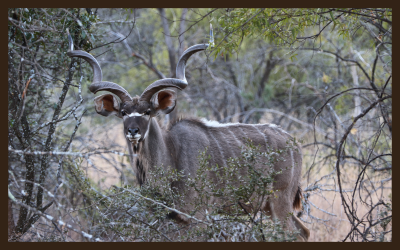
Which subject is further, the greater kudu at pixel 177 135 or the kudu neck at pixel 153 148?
the kudu neck at pixel 153 148

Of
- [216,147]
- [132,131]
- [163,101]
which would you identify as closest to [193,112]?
[216,147]

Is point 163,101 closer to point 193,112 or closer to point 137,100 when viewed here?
point 137,100

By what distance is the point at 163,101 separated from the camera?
4219 millimetres

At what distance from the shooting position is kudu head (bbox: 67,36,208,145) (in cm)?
385

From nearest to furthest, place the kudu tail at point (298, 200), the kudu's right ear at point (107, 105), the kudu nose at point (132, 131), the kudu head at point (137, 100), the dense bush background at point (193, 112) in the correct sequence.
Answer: the dense bush background at point (193, 112)
the kudu nose at point (132, 131)
the kudu head at point (137, 100)
the kudu's right ear at point (107, 105)
the kudu tail at point (298, 200)

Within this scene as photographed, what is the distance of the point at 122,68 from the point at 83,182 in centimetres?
698

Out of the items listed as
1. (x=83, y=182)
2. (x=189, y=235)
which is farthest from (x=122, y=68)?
(x=189, y=235)

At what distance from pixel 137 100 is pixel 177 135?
628 millimetres

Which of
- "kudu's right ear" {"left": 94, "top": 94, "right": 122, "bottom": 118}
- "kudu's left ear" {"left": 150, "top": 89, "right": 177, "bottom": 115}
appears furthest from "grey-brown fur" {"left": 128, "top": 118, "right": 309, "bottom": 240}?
"kudu's right ear" {"left": 94, "top": 94, "right": 122, "bottom": 118}

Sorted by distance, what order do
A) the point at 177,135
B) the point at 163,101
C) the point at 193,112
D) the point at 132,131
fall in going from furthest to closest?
the point at 193,112 → the point at 177,135 → the point at 163,101 → the point at 132,131

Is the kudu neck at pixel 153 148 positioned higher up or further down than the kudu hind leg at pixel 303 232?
higher up

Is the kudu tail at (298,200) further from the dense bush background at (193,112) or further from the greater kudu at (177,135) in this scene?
the dense bush background at (193,112)

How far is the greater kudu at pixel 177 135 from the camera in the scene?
396 centimetres

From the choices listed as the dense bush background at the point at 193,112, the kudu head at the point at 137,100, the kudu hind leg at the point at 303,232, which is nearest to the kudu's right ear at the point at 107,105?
the kudu head at the point at 137,100
